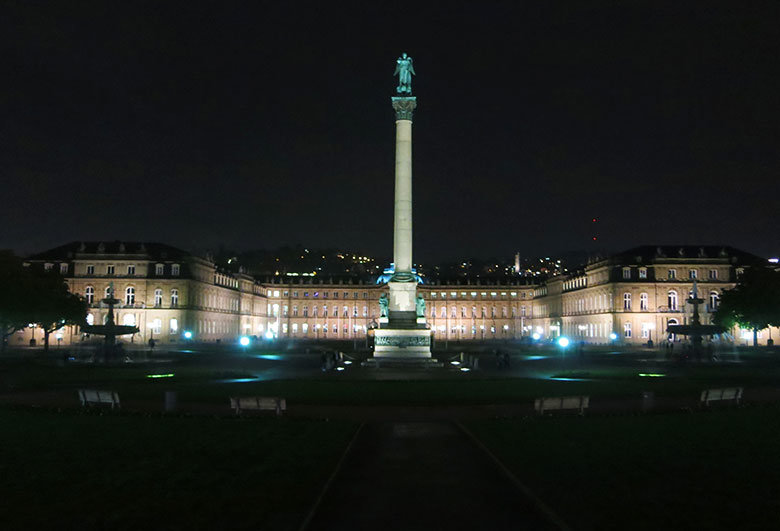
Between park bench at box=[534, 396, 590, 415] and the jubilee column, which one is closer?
park bench at box=[534, 396, 590, 415]

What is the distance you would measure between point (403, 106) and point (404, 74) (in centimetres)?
375

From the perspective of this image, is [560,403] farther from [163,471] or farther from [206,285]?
[206,285]

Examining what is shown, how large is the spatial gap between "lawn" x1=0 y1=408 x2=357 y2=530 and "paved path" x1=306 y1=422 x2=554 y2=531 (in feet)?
2.14

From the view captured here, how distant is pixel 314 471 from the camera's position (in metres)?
15.4

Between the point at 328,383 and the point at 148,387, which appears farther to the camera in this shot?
the point at 328,383

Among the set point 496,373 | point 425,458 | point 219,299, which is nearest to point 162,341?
point 219,299

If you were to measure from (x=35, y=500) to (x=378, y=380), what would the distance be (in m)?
27.6

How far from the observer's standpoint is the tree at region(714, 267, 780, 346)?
82.8 m

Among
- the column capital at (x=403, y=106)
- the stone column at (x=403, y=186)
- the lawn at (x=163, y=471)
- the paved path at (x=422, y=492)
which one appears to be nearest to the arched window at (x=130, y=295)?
the stone column at (x=403, y=186)

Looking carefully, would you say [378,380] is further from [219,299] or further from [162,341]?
[219,299]

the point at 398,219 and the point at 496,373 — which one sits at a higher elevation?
the point at 398,219

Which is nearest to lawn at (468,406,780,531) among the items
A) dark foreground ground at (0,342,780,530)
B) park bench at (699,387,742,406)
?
dark foreground ground at (0,342,780,530)

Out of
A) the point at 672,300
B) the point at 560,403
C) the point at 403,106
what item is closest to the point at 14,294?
the point at 403,106

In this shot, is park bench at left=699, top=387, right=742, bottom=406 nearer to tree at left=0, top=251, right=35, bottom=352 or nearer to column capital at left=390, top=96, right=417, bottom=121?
column capital at left=390, top=96, right=417, bottom=121
